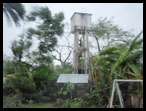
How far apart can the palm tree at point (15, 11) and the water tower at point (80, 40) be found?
2491mm

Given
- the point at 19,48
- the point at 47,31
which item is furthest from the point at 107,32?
the point at 19,48

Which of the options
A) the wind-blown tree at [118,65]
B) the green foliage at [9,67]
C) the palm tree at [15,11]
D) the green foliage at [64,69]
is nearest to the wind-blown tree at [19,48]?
the green foliage at [9,67]

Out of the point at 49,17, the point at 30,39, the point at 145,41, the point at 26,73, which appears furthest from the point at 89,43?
the point at 145,41

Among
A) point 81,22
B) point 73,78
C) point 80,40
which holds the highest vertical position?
point 81,22

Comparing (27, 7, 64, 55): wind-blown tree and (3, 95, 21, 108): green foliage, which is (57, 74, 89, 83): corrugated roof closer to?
(27, 7, 64, 55): wind-blown tree

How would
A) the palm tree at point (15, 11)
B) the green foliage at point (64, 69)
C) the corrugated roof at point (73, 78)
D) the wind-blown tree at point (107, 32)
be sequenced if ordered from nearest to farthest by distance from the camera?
the palm tree at point (15, 11) → the corrugated roof at point (73, 78) → the green foliage at point (64, 69) → the wind-blown tree at point (107, 32)

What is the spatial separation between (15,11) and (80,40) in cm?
339

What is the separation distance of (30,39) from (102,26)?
144 inches

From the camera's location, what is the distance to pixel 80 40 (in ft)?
21.4

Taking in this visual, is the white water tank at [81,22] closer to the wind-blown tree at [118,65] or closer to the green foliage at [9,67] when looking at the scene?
the wind-blown tree at [118,65]

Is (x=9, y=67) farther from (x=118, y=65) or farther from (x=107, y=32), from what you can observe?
(x=107, y=32)

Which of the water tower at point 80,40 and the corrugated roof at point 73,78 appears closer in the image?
the corrugated roof at point 73,78

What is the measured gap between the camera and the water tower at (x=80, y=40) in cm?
596

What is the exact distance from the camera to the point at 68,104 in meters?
4.02
